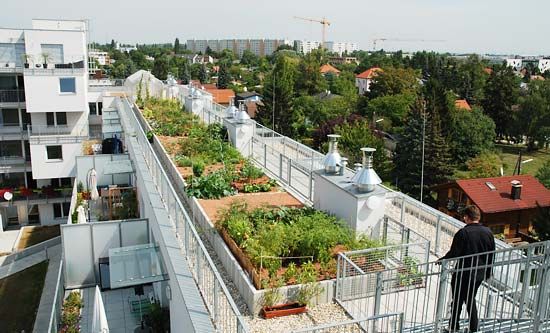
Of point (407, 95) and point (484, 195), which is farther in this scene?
point (407, 95)

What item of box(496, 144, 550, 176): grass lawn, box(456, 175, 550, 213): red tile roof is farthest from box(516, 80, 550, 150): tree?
box(456, 175, 550, 213): red tile roof

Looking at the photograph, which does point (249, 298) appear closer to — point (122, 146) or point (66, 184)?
point (122, 146)

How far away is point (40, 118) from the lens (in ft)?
109

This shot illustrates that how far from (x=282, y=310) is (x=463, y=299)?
86.9 inches

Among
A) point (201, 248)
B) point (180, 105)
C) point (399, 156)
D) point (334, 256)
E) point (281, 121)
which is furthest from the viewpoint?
point (281, 121)

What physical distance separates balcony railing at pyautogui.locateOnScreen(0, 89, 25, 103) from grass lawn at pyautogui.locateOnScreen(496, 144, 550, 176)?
146ft

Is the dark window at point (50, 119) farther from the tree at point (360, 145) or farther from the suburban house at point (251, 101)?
the suburban house at point (251, 101)

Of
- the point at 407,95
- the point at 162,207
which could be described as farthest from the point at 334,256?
the point at 407,95

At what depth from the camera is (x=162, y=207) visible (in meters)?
9.93

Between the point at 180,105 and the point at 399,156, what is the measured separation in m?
22.0

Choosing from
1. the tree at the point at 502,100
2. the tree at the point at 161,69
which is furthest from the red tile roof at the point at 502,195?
the tree at the point at 161,69

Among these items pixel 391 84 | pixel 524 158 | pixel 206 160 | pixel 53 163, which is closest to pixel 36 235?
pixel 53 163

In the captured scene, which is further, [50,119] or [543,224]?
[50,119]

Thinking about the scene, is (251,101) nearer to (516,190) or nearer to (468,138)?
(468,138)
